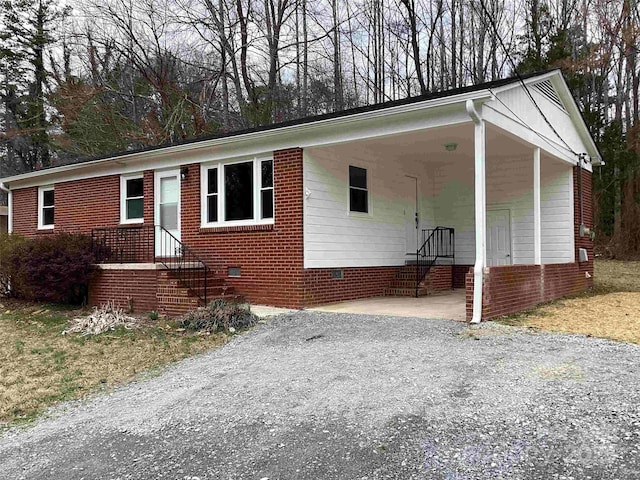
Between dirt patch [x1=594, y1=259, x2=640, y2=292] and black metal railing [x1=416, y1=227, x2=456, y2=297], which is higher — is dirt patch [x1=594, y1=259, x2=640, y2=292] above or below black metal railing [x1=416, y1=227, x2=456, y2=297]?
below

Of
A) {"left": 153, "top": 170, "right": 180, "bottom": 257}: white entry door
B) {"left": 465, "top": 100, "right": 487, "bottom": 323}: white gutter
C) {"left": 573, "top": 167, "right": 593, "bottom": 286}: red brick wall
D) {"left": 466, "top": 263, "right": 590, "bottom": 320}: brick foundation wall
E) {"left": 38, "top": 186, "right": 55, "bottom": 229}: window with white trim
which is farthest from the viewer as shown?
{"left": 38, "top": 186, "right": 55, "bottom": 229}: window with white trim

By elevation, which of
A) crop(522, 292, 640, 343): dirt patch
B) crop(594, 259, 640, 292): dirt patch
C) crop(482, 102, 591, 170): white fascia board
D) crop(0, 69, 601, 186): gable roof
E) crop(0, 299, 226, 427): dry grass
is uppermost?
crop(0, 69, 601, 186): gable roof

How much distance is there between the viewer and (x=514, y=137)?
9688mm

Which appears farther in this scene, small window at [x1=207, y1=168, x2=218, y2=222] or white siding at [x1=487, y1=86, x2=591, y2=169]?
small window at [x1=207, y1=168, x2=218, y2=222]

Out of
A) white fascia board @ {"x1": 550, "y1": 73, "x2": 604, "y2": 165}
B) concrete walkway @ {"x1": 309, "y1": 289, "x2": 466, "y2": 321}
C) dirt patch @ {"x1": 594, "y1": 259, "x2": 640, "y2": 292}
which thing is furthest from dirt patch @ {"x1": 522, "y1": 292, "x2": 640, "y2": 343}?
white fascia board @ {"x1": 550, "y1": 73, "x2": 604, "y2": 165}

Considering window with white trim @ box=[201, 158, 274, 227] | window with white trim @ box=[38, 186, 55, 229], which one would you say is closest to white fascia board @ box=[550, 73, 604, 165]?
window with white trim @ box=[201, 158, 274, 227]

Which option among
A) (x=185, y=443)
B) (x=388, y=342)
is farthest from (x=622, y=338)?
(x=185, y=443)

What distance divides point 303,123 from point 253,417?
6159 millimetres

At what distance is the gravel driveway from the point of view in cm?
366

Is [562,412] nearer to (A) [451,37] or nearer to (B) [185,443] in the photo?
(B) [185,443]

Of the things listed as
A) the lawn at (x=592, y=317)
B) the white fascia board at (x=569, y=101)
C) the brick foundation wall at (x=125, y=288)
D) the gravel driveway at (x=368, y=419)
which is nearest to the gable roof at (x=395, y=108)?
the white fascia board at (x=569, y=101)

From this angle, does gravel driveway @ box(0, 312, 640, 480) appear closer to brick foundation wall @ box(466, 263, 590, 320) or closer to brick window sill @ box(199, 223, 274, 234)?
brick foundation wall @ box(466, 263, 590, 320)

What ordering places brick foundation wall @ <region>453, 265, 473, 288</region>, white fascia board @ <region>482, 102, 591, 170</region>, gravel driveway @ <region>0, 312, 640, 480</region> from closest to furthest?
gravel driveway @ <region>0, 312, 640, 480</region>, white fascia board @ <region>482, 102, 591, 170</region>, brick foundation wall @ <region>453, 265, 473, 288</region>

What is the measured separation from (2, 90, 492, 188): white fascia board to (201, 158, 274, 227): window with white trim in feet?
0.82
